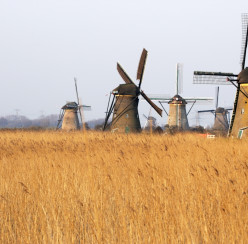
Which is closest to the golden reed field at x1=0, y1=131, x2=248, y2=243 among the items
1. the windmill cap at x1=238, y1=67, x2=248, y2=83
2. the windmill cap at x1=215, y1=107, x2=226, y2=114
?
the windmill cap at x1=238, y1=67, x2=248, y2=83

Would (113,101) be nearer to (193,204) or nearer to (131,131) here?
(131,131)

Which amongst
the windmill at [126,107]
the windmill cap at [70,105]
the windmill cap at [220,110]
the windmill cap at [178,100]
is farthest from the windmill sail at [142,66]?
the windmill cap at [220,110]

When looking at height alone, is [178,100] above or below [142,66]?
below

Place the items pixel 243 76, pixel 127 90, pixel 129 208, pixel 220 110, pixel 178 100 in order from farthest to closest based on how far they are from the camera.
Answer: pixel 220 110 < pixel 178 100 < pixel 127 90 < pixel 243 76 < pixel 129 208

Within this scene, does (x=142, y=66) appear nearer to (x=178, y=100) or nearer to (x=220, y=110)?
(x=178, y=100)

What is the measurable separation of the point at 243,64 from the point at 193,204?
66.0 feet

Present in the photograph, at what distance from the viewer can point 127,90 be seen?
28.2 m

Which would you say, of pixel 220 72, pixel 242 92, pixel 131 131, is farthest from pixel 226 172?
pixel 131 131

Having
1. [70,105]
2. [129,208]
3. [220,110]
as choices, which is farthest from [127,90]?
[220,110]

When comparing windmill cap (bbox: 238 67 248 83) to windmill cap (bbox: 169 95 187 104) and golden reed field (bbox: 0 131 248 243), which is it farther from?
windmill cap (bbox: 169 95 187 104)

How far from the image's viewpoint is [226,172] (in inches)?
212

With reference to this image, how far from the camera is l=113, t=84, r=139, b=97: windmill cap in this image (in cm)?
2823

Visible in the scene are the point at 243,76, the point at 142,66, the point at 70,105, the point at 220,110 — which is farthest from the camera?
the point at 220,110

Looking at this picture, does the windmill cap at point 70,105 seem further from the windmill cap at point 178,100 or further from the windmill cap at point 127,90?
the windmill cap at point 127,90
